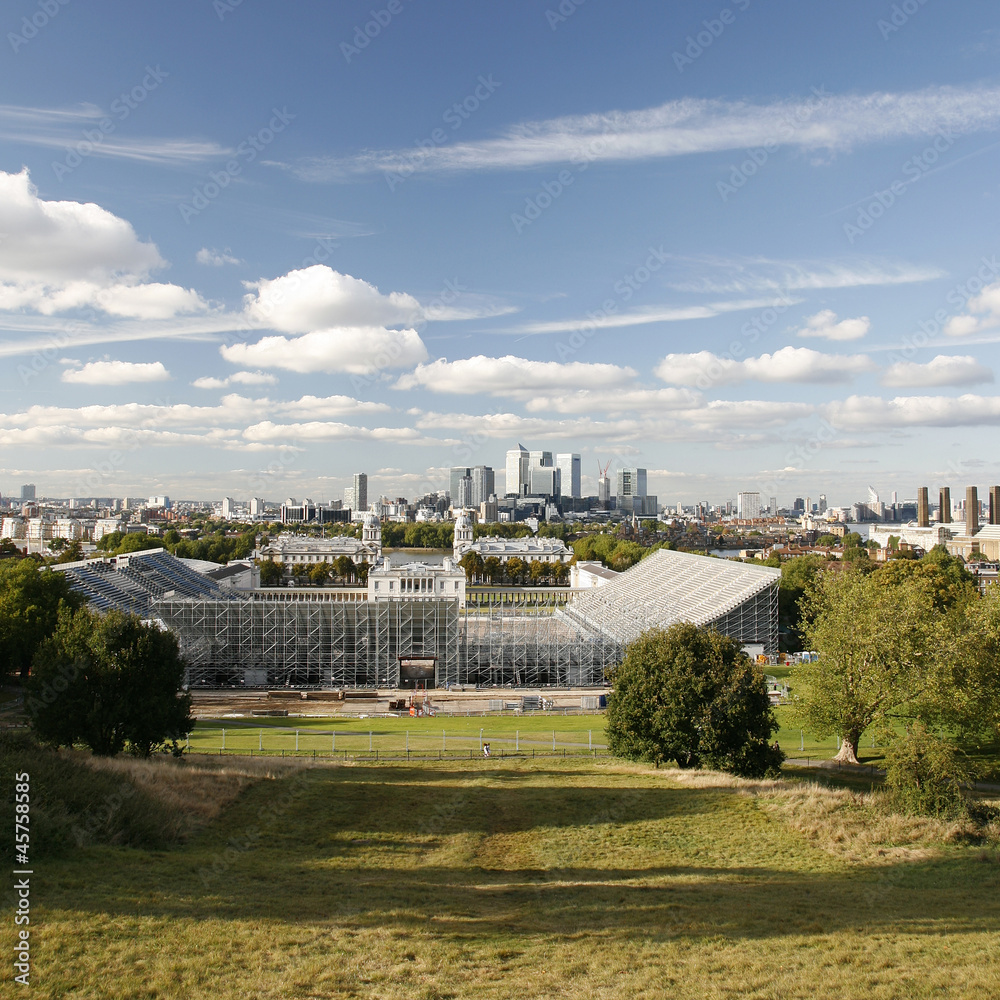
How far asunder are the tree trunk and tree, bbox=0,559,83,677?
1311 inches

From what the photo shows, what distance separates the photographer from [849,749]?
2606cm

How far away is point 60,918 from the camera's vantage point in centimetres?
955

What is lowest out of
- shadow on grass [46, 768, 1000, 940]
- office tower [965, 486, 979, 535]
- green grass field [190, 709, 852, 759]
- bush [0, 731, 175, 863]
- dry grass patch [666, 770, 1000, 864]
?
green grass field [190, 709, 852, 759]

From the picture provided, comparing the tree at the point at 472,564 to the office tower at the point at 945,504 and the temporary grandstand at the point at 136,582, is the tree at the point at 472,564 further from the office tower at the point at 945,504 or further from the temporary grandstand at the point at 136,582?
the office tower at the point at 945,504

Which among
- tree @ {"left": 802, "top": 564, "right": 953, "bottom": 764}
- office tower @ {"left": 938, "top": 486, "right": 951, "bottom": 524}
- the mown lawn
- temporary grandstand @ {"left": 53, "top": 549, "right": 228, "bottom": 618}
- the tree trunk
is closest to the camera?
the mown lawn

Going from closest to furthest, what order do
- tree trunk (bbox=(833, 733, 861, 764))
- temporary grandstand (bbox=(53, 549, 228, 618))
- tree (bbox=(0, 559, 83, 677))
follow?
tree trunk (bbox=(833, 733, 861, 764)) < tree (bbox=(0, 559, 83, 677)) < temporary grandstand (bbox=(53, 549, 228, 618))

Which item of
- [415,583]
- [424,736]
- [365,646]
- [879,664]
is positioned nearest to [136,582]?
[415,583]

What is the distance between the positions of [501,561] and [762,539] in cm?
10752

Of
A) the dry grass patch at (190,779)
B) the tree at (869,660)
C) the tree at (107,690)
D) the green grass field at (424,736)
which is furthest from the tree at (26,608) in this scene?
the tree at (869,660)

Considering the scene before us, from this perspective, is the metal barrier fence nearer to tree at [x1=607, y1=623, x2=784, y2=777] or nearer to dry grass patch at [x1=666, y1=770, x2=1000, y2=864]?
tree at [x1=607, y1=623, x2=784, y2=777]

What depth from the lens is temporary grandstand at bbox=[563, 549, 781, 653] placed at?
46969 mm

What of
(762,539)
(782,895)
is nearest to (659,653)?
(782,895)

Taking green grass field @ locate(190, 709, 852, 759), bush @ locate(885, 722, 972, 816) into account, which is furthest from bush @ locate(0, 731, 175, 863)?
bush @ locate(885, 722, 972, 816)

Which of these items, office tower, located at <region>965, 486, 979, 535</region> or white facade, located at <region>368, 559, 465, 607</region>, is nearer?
white facade, located at <region>368, 559, 465, 607</region>
